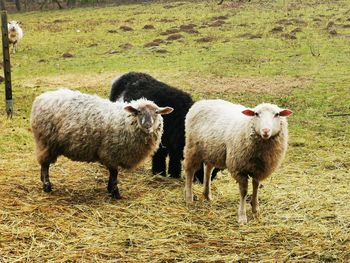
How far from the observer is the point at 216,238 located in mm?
6195

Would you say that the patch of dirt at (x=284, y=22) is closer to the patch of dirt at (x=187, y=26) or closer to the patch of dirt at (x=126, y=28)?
the patch of dirt at (x=187, y=26)

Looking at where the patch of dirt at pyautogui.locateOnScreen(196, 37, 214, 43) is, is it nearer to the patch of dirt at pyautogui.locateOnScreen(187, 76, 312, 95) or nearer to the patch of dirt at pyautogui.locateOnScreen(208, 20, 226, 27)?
the patch of dirt at pyautogui.locateOnScreen(208, 20, 226, 27)

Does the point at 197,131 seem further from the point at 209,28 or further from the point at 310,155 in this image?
the point at 209,28

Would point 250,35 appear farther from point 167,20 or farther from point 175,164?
point 175,164

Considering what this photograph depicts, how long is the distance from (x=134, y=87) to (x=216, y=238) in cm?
427

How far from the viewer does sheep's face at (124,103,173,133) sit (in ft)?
23.8

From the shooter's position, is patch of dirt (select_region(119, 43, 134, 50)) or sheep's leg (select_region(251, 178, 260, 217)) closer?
sheep's leg (select_region(251, 178, 260, 217))

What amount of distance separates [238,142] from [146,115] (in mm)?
1419

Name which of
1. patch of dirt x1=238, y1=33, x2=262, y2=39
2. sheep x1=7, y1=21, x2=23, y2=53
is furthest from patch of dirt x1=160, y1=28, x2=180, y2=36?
sheep x1=7, y1=21, x2=23, y2=53

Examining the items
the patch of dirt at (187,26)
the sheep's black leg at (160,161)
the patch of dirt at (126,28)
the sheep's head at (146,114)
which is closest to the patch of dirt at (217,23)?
the patch of dirt at (187,26)

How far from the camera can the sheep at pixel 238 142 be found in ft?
21.3

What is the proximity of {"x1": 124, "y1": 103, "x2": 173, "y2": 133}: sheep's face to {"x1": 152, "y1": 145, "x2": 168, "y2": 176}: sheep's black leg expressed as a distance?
5.16ft

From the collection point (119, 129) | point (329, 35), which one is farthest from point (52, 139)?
point (329, 35)

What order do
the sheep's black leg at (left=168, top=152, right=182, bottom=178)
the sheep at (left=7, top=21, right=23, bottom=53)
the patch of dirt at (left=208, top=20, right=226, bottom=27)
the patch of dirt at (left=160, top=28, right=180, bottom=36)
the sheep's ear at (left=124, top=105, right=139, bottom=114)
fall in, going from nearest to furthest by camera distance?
1. the sheep's ear at (left=124, top=105, right=139, bottom=114)
2. the sheep's black leg at (left=168, top=152, right=182, bottom=178)
3. the sheep at (left=7, top=21, right=23, bottom=53)
4. the patch of dirt at (left=160, top=28, right=180, bottom=36)
5. the patch of dirt at (left=208, top=20, right=226, bottom=27)
